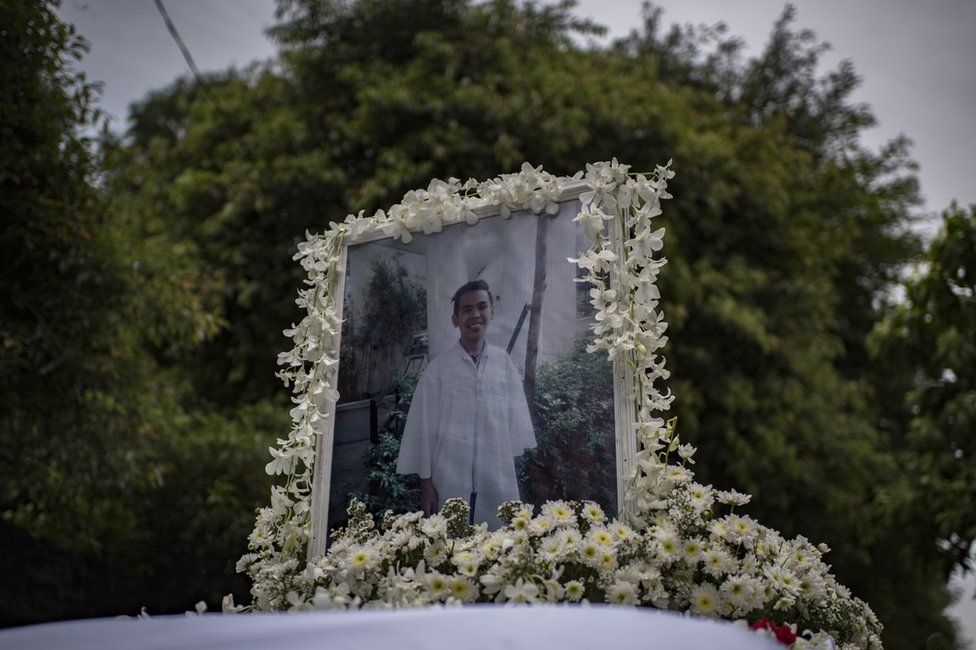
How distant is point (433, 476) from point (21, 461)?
→ 327 centimetres

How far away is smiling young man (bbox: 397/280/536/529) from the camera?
7.45 ft

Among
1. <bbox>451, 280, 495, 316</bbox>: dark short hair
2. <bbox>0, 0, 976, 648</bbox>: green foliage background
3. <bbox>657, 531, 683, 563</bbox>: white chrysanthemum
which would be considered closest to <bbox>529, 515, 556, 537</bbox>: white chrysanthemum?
<bbox>657, 531, 683, 563</bbox>: white chrysanthemum

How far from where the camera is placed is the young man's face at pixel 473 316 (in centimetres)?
239

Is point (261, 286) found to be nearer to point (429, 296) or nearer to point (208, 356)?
point (208, 356)

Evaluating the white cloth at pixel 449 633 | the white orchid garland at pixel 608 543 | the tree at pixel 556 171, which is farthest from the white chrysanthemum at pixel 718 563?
the tree at pixel 556 171

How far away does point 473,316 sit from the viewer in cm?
242

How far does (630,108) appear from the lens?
8.39 m

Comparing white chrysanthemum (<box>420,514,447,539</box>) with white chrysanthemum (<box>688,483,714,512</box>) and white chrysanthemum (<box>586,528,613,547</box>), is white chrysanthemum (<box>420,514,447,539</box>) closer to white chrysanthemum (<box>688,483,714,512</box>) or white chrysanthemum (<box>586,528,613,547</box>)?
white chrysanthemum (<box>586,528,613,547</box>)

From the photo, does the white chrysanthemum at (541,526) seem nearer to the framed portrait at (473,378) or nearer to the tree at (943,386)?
the framed portrait at (473,378)

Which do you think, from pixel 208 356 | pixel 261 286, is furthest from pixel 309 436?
pixel 208 356

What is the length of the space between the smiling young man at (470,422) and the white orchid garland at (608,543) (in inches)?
4.9

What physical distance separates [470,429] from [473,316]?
0.34 metres

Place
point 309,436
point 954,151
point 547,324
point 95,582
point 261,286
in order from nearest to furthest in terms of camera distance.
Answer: point 547,324 < point 309,436 < point 95,582 < point 954,151 < point 261,286

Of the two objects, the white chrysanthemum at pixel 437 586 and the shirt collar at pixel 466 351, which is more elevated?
the shirt collar at pixel 466 351
